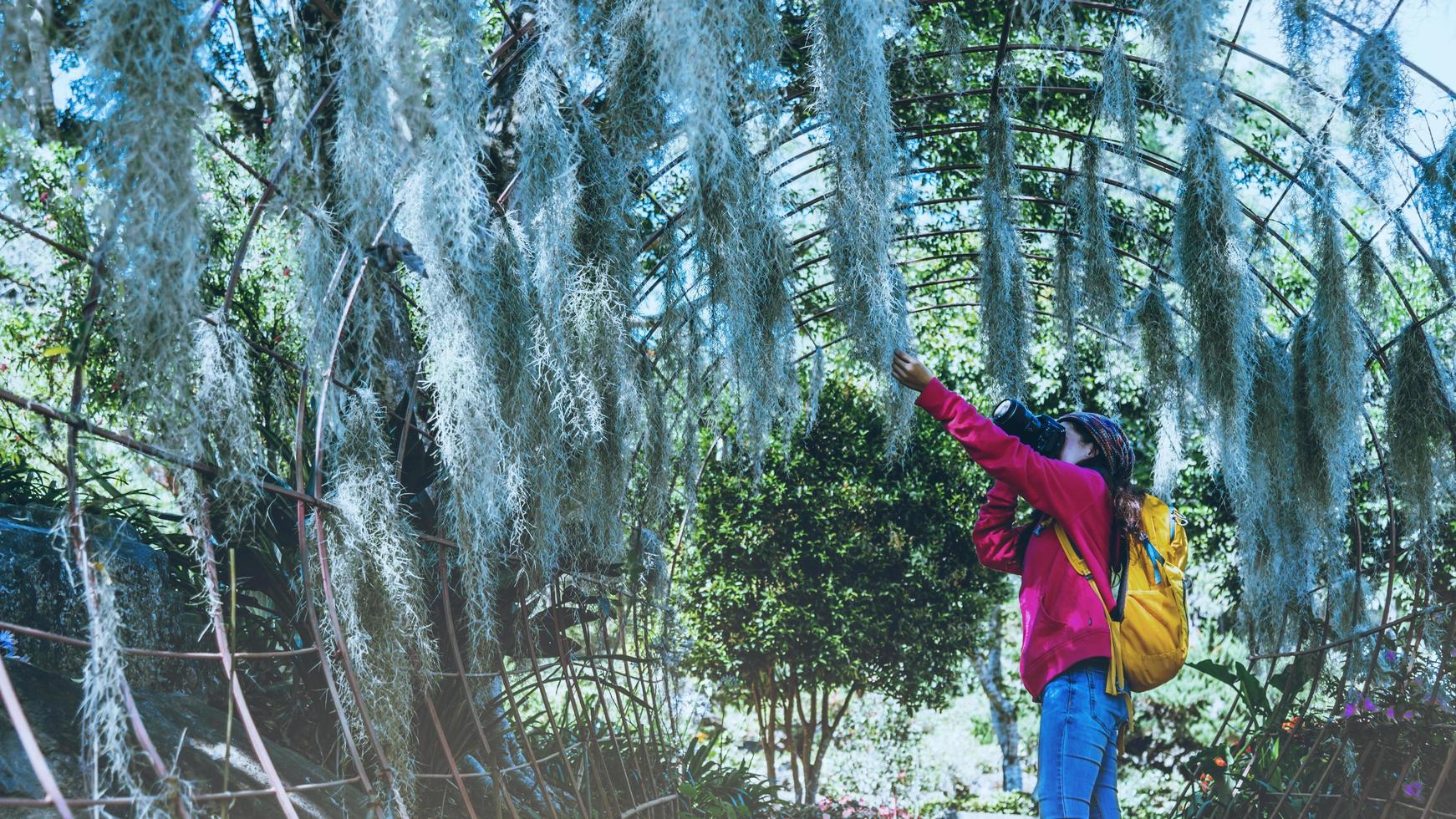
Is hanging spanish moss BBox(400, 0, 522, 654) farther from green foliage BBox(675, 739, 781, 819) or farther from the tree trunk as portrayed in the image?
the tree trunk

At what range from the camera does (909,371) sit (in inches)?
90.6

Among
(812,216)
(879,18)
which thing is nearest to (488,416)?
(879,18)

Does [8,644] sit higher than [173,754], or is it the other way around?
[8,644]

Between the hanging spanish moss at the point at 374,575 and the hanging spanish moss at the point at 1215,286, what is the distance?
2.15m

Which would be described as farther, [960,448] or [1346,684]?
[960,448]

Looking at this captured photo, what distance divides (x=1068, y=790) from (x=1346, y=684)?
2.35 m

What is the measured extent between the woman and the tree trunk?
19.5 feet

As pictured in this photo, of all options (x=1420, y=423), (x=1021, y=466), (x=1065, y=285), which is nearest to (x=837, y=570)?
(x=1065, y=285)

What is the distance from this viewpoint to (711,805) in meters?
4.27

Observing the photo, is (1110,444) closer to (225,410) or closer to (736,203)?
(736,203)

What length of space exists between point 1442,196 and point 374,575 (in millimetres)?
2707

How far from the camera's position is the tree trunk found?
26.3 feet

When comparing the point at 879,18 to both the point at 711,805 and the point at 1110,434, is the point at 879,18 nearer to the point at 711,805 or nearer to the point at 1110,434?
the point at 1110,434

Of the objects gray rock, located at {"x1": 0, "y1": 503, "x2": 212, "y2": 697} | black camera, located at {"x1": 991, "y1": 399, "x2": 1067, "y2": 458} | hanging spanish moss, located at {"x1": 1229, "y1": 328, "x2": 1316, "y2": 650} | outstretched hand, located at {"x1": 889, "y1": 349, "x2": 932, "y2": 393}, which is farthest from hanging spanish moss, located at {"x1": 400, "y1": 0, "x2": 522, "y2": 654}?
hanging spanish moss, located at {"x1": 1229, "y1": 328, "x2": 1316, "y2": 650}
